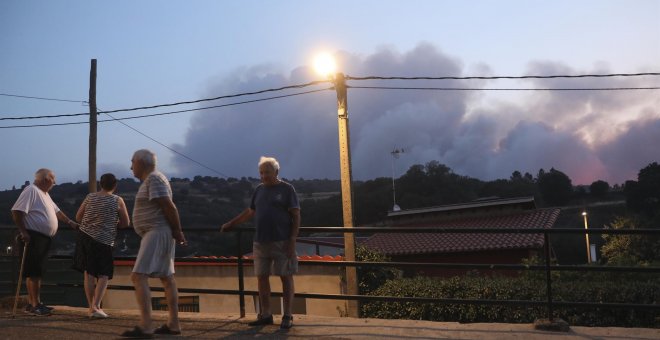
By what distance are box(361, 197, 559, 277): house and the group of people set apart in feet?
63.7

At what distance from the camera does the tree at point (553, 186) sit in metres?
78.7

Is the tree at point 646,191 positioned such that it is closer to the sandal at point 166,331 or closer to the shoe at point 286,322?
the shoe at point 286,322

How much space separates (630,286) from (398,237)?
21.3m

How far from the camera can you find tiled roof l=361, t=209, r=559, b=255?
3045 centimetres

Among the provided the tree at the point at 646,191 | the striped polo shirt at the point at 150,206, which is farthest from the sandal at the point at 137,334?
the tree at the point at 646,191

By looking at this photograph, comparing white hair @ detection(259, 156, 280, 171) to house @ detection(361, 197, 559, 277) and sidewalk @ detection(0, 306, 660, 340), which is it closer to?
sidewalk @ detection(0, 306, 660, 340)

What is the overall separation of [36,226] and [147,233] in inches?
75.7

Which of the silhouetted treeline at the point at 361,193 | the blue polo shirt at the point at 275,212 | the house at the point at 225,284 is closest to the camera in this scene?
the blue polo shirt at the point at 275,212

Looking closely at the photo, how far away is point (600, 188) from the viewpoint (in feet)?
270

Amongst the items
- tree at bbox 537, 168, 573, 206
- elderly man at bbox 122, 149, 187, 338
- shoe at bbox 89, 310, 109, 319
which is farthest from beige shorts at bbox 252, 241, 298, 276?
tree at bbox 537, 168, 573, 206

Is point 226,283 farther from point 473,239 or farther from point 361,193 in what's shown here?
point 361,193

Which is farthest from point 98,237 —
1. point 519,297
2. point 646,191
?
point 646,191

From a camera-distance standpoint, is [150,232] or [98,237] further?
[98,237]

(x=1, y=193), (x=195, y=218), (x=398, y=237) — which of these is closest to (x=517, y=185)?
(x=398, y=237)
